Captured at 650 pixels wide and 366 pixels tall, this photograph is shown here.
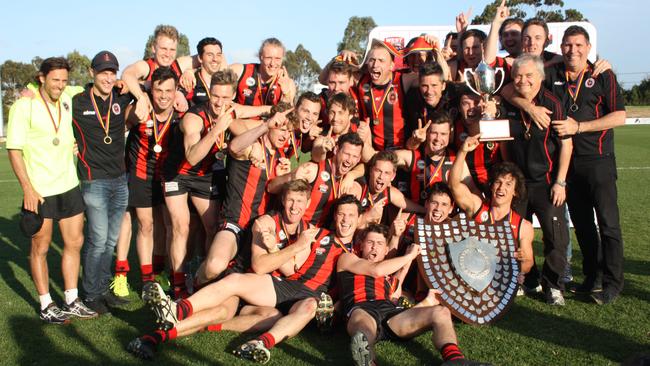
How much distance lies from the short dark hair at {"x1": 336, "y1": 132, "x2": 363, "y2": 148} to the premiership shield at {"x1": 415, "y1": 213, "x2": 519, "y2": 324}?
0.85 meters

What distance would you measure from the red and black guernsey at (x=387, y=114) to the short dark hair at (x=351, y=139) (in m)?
0.72

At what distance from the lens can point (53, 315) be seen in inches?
192

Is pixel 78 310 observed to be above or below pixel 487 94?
below

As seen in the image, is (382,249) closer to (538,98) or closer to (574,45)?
(538,98)

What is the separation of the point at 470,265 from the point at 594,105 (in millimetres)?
1870

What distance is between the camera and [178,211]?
18.3 ft

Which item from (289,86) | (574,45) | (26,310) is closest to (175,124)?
(289,86)

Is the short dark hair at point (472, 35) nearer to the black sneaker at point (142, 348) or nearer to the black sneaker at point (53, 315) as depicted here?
the black sneaker at point (142, 348)

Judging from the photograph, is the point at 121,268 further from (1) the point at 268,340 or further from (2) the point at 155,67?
(1) the point at 268,340

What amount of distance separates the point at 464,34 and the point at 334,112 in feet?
6.19

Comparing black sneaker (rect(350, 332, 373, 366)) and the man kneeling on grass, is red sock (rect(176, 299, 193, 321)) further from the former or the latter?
black sneaker (rect(350, 332, 373, 366))

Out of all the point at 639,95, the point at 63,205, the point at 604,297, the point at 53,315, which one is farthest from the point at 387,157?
the point at 639,95

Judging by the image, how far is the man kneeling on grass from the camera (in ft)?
12.2

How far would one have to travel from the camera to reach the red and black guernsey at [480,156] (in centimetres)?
557
